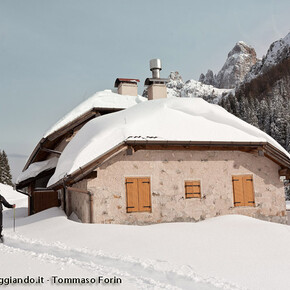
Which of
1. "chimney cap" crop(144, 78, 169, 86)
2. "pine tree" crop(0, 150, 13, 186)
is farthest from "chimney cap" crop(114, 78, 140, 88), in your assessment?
"pine tree" crop(0, 150, 13, 186)

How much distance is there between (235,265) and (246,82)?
354 feet

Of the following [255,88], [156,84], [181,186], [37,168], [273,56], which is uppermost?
[273,56]

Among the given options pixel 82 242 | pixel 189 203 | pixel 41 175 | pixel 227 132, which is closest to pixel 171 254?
pixel 82 242

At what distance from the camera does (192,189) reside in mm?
10828

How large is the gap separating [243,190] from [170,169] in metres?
2.71

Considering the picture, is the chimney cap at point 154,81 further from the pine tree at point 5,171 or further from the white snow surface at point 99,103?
the pine tree at point 5,171

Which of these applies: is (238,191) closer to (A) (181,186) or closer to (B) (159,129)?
(A) (181,186)

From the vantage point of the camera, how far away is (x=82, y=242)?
25.2ft

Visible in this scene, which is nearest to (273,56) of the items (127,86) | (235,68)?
(235,68)

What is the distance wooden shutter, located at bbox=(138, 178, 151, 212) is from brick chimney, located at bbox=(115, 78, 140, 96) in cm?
884

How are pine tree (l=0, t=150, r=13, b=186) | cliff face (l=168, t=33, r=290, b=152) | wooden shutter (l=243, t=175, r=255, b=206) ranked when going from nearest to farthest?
wooden shutter (l=243, t=175, r=255, b=206) < pine tree (l=0, t=150, r=13, b=186) < cliff face (l=168, t=33, r=290, b=152)

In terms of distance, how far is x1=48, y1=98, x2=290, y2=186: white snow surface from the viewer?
1011 cm

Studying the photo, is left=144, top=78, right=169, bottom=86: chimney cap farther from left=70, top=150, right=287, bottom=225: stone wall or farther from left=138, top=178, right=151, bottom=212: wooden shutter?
left=138, top=178, right=151, bottom=212: wooden shutter

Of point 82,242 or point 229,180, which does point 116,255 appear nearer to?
point 82,242
